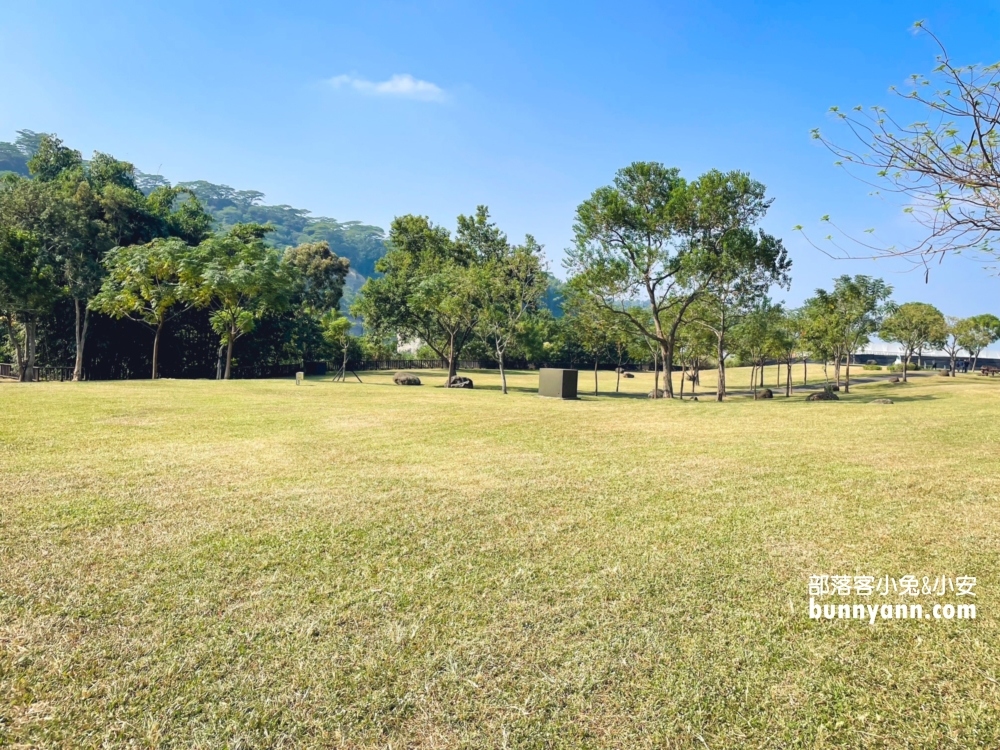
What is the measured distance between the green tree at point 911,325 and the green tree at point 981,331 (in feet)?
31.4

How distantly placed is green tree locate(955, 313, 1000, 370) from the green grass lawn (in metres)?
52.7

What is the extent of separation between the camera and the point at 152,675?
265 centimetres

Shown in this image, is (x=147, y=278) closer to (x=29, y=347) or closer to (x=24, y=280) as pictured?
(x=24, y=280)

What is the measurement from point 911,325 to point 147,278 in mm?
48563

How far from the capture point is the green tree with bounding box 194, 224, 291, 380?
26.4 meters

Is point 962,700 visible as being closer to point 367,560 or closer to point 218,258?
point 367,560

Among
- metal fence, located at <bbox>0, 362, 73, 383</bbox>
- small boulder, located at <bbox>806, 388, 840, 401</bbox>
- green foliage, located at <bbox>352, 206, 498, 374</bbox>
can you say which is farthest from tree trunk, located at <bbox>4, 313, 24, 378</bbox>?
small boulder, located at <bbox>806, 388, 840, 401</bbox>

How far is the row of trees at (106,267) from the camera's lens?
75.3ft

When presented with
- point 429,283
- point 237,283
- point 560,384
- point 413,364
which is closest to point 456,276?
point 429,283

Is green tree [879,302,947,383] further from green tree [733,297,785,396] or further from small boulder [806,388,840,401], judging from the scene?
small boulder [806,388,840,401]

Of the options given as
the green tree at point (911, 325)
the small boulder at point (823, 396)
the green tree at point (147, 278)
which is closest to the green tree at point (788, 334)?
the small boulder at point (823, 396)

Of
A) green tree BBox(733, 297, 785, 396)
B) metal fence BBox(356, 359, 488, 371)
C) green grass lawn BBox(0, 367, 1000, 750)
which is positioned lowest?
green grass lawn BBox(0, 367, 1000, 750)

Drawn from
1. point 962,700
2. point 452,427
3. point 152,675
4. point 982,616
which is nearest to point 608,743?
point 962,700

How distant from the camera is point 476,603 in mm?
3428
